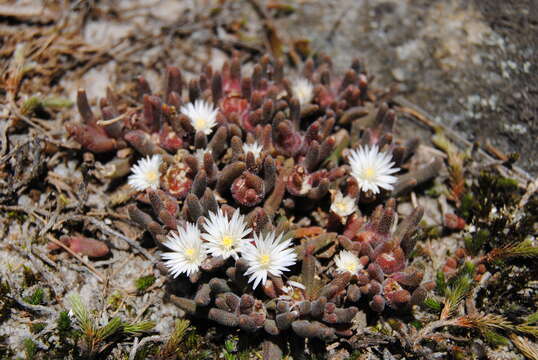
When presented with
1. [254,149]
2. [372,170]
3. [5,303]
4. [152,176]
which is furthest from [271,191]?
[5,303]

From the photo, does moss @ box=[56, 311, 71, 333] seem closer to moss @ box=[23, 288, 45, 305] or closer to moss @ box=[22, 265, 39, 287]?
moss @ box=[23, 288, 45, 305]

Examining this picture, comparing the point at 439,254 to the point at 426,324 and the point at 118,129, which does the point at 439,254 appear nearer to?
the point at 426,324

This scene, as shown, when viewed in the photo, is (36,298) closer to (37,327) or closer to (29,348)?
(37,327)

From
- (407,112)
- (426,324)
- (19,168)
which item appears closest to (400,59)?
(407,112)

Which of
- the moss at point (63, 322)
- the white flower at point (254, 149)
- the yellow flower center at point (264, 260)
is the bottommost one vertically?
the moss at point (63, 322)

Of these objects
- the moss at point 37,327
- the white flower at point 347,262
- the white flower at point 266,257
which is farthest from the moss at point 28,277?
the white flower at point 347,262

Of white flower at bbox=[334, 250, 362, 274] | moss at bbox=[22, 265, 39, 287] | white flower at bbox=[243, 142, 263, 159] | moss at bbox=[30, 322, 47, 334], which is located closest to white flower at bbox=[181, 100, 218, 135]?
white flower at bbox=[243, 142, 263, 159]

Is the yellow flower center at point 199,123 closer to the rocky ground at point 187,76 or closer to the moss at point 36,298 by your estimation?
the rocky ground at point 187,76
